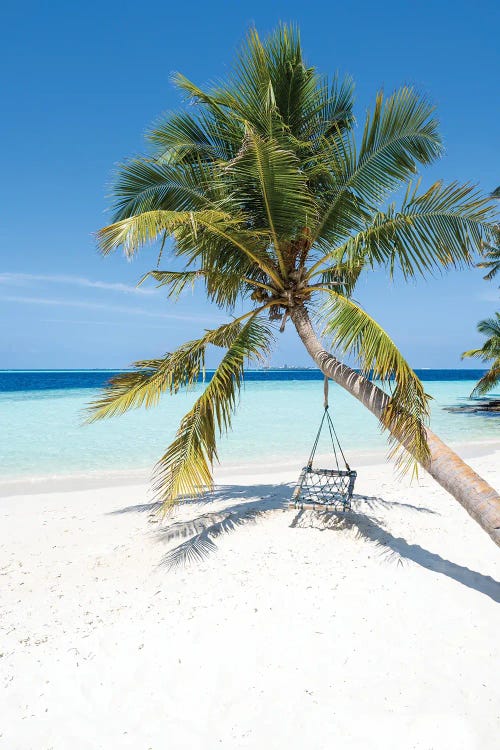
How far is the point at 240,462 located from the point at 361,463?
290 cm

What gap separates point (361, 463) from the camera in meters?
12.0

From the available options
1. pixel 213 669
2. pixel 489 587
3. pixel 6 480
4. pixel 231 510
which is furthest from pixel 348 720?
pixel 6 480

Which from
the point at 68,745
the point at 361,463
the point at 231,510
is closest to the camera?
the point at 68,745

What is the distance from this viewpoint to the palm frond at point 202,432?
4.50 metres

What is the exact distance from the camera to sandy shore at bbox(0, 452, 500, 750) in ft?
9.71

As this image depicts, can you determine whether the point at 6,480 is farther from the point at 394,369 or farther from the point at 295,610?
the point at 394,369

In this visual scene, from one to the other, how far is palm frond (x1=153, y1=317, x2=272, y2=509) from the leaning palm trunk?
935mm

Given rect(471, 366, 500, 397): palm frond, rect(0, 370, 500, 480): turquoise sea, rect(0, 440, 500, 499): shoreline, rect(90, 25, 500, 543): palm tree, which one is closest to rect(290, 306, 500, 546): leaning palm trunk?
rect(90, 25, 500, 543): palm tree

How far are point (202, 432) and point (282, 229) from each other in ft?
7.53

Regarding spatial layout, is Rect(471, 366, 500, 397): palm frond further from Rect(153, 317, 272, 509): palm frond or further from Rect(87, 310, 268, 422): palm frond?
Rect(153, 317, 272, 509): palm frond

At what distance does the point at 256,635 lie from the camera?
3.79 metres

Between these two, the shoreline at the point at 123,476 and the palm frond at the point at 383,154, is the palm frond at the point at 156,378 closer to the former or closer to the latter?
the palm frond at the point at 383,154

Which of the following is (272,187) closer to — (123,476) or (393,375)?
(393,375)

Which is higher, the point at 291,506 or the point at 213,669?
the point at 291,506
